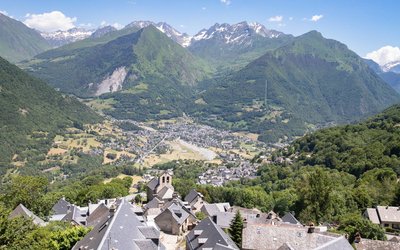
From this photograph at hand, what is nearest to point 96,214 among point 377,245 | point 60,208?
point 60,208

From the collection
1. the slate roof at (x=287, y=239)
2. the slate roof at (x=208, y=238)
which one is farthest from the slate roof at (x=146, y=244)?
the slate roof at (x=287, y=239)

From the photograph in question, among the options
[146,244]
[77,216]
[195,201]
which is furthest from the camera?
[195,201]

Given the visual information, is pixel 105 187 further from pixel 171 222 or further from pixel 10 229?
pixel 10 229

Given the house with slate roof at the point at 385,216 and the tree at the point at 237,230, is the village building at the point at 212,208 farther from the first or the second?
the house with slate roof at the point at 385,216

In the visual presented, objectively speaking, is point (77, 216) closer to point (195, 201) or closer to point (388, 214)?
point (195, 201)

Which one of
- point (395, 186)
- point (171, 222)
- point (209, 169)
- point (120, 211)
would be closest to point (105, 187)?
point (171, 222)

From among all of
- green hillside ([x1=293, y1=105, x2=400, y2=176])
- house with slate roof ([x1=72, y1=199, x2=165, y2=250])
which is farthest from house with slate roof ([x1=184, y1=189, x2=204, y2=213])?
green hillside ([x1=293, y1=105, x2=400, y2=176])
